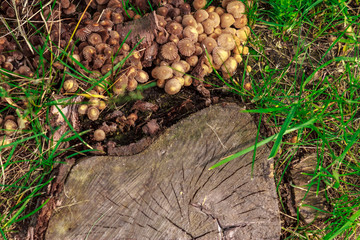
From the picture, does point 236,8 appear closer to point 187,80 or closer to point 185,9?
point 185,9

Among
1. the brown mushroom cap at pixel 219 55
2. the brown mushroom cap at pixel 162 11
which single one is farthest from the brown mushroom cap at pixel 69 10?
the brown mushroom cap at pixel 219 55

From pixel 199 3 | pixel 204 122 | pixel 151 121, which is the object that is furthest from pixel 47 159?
pixel 199 3

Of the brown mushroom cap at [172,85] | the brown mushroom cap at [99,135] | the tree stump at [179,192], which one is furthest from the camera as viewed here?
the brown mushroom cap at [172,85]

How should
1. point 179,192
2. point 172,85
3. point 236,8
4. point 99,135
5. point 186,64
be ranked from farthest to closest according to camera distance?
point 236,8 < point 186,64 < point 172,85 < point 99,135 < point 179,192

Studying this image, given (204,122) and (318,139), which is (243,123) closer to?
(204,122)

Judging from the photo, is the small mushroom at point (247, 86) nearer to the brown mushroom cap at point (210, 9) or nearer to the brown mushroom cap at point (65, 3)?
the brown mushroom cap at point (210, 9)

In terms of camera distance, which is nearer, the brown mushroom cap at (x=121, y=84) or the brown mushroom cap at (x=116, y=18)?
the brown mushroom cap at (x=121, y=84)

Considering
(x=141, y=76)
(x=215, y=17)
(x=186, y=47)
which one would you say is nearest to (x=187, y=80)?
(x=186, y=47)
